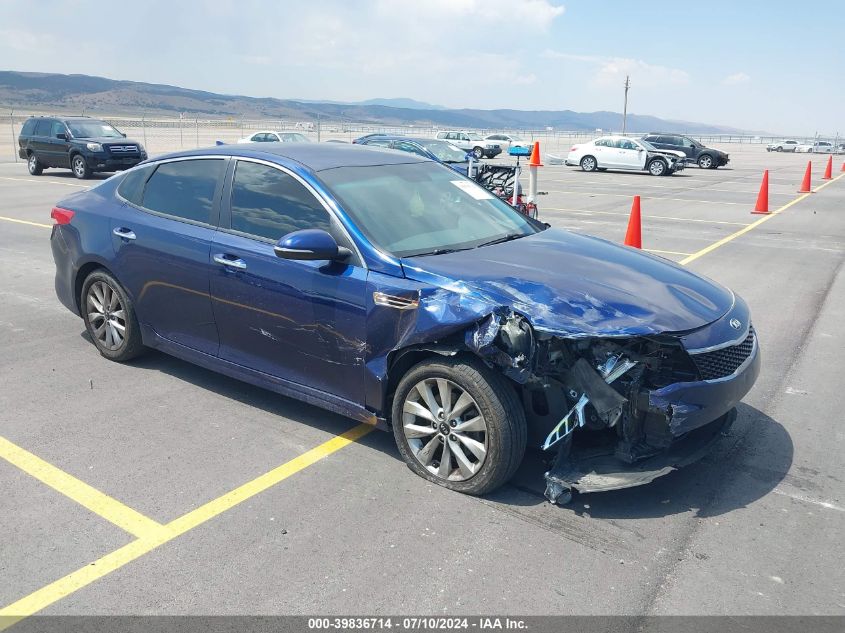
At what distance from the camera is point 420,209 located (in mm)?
4664

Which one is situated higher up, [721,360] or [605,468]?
[721,360]

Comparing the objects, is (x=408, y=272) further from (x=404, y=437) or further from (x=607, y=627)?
A: (x=607, y=627)

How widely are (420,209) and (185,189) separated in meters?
1.72

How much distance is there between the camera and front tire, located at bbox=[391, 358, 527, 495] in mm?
3637

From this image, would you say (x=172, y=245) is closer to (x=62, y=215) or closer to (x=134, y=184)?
(x=134, y=184)

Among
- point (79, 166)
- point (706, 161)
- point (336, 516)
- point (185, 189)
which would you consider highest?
point (185, 189)

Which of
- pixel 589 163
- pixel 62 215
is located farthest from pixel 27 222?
pixel 589 163

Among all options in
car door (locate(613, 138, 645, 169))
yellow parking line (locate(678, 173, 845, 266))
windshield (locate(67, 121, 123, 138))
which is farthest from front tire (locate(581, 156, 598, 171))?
windshield (locate(67, 121, 123, 138))

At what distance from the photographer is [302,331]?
4.29 meters

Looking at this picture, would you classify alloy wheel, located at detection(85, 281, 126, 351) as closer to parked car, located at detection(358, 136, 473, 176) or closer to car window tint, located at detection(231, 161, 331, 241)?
car window tint, located at detection(231, 161, 331, 241)

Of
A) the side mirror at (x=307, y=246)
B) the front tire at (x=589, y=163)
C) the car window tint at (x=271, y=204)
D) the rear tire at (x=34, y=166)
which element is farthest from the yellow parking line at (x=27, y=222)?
the front tire at (x=589, y=163)

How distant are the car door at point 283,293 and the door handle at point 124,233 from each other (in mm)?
932

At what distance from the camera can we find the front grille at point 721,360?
12.2 feet

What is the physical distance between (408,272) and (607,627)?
6.47 feet
